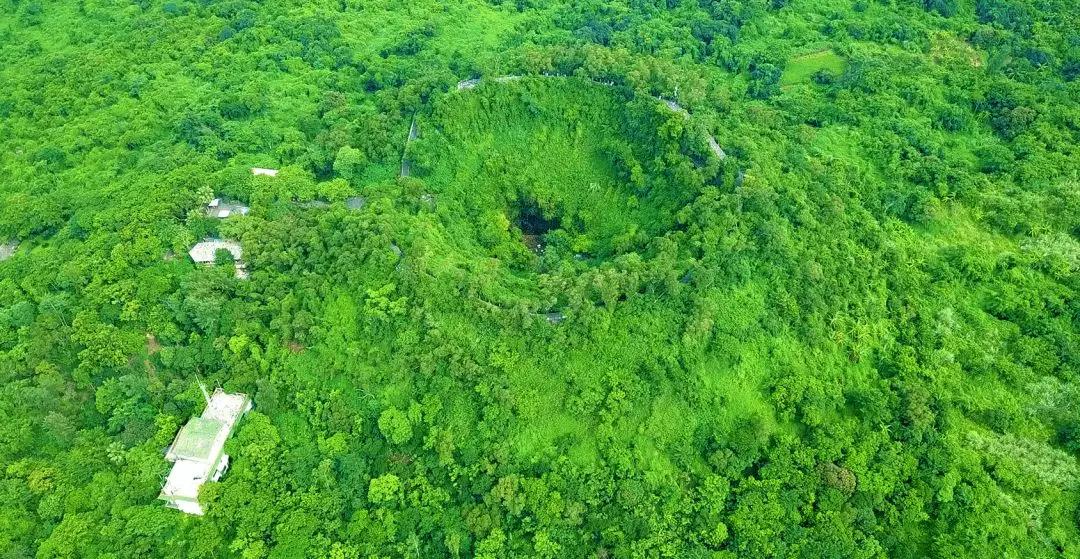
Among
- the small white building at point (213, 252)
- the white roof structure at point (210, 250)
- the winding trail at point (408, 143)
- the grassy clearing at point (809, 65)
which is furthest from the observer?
the grassy clearing at point (809, 65)

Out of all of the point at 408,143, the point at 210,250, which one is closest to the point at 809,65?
the point at 408,143

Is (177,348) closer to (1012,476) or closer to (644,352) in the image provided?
(644,352)

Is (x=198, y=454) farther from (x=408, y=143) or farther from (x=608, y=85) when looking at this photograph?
(x=608, y=85)

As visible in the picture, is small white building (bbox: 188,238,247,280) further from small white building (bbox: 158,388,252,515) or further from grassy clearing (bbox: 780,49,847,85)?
grassy clearing (bbox: 780,49,847,85)

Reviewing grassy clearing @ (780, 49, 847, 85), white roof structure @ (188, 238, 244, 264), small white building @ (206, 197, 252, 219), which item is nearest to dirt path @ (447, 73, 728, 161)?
small white building @ (206, 197, 252, 219)

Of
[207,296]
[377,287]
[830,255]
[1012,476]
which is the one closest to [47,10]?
[207,296]

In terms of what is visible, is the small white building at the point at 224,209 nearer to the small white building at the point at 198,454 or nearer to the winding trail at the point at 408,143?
the winding trail at the point at 408,143

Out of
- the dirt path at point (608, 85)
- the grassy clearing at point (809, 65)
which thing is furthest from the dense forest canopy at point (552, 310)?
the grassy clearing at point (809, 65)
